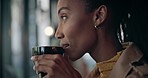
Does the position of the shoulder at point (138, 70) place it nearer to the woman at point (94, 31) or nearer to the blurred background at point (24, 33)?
the woman at point (94, 31)

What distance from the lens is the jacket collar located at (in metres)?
0.57

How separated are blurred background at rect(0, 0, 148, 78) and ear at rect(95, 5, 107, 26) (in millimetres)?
51

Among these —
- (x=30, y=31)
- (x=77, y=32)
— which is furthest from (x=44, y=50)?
(x=30, y=31)

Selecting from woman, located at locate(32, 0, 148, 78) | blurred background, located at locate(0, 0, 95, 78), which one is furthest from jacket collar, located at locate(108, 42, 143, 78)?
blurred background, located at locate(0, 0, 95, 78)

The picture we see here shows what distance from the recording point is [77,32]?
2.05 ft

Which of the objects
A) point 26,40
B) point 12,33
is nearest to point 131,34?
point 26,40

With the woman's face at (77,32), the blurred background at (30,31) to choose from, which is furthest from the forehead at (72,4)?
the blurred background at (30,31)

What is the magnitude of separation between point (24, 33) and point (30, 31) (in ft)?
0.14

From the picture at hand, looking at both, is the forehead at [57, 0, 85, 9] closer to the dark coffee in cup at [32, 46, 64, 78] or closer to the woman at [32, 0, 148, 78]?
the woman at [32, 0, 148, 78]

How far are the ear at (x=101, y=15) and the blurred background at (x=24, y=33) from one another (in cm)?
11

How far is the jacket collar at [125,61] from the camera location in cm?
57

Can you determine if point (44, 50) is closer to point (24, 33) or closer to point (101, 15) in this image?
point (101, 15)

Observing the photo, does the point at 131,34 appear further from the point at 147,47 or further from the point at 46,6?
the point at 46,6

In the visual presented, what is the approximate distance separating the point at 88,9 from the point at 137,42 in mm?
130
